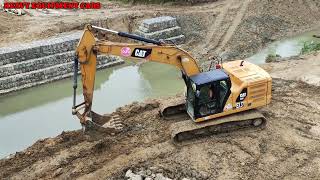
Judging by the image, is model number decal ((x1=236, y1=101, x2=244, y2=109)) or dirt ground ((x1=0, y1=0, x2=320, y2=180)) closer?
dirt ground ((x1=0, y1=0, x2=320, y2=180))

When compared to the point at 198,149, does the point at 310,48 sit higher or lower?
higher

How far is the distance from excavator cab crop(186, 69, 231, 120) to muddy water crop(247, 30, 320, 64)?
8.21 metres

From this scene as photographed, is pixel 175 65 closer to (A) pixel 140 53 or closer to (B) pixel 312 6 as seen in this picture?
(A) pixel 140 53

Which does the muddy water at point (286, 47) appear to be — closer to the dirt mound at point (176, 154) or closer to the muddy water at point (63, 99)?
the muddy water at point (63, 99)

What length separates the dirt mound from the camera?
34.9 ft

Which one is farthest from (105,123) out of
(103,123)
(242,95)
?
(242,95)

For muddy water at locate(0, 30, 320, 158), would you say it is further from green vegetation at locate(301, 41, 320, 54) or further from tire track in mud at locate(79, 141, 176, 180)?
tire track in mud at locate(79, 141, 176, 180)

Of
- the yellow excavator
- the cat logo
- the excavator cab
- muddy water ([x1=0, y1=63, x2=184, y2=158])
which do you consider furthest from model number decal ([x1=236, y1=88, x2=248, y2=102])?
muddy water ([x1=0, y1=63, x2=184, y2=158])

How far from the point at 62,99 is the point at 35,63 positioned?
2.24m

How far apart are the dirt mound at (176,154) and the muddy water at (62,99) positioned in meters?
1.75

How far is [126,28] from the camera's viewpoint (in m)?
22.4

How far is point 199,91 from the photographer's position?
448 inches

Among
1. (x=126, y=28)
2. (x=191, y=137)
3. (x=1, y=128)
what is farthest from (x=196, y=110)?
(x=126, y=28)

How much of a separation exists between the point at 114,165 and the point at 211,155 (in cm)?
235
